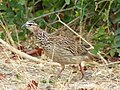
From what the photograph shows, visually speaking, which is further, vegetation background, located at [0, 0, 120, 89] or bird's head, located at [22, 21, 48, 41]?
vegetation background, located at [0, 0, 120, 89]

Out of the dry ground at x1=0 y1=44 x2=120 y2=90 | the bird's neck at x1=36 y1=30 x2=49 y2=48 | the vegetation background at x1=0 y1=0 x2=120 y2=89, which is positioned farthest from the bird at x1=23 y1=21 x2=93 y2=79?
the vegetation background at x1=0 y1=0 x2=120 y2=89

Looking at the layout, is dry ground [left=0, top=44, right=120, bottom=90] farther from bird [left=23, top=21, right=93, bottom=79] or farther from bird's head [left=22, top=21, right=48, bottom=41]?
bird's head [left=22, top=21, right=48, bottom=41]

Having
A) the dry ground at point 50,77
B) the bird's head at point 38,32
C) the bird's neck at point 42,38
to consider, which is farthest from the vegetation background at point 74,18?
the bird's neck at point 42,38

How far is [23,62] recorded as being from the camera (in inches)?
303

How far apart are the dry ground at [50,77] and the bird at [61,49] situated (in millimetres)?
202

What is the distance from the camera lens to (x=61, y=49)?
6832 millimetres

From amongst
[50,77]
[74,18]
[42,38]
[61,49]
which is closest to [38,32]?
[42,38]

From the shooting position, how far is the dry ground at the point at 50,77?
646cm

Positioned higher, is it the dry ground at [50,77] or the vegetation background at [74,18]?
the vegetation background at [74,18]

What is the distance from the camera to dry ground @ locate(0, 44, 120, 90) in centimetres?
646

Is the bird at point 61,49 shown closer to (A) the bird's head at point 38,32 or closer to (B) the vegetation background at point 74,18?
(A) the bird's head at point 38,32

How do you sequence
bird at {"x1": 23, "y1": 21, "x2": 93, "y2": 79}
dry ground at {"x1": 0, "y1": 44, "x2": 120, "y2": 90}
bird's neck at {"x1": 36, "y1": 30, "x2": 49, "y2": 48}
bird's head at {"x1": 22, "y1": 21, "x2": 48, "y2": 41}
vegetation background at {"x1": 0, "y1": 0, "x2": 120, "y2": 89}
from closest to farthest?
dry ground at {"x1": 0, "y1": 44, "x2": 120, "y2": 90} < bird at {"x1": 23, "y1": 21, "x2": 93, "y2": 79} < bird's neck at {"x1": 36, "y1": 30, "x2": 49, "y2": 48} < bird's head at {"x1": 22, "y1": 21, "x2": 48, "y2": 41} < vegetation background at {"x1": 0, "y1": 0, "x2": 120, "y2": 89}

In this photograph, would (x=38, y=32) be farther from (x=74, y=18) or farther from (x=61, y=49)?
(x=74, y=18)

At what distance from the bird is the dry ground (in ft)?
0.66
